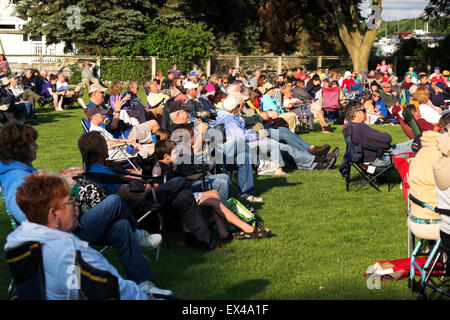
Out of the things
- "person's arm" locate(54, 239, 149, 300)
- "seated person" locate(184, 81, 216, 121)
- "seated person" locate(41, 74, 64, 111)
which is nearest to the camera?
"person's arm" locate(54, 239, 149, 300)

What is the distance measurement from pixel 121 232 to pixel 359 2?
146 ft

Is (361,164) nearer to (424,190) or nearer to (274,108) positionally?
(424,190)

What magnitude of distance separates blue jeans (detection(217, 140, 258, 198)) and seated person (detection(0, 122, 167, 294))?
3.48m

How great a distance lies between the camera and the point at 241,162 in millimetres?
8828

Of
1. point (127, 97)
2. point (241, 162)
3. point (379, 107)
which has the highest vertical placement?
point (127, 97)

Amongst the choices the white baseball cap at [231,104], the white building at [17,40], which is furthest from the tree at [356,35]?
the white baseball cap at [231,104]

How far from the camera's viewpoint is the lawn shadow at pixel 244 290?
16.9 feet

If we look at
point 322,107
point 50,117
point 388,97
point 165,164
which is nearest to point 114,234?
point 165,164

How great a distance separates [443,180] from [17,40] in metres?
55.5

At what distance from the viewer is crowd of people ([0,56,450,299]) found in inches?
129

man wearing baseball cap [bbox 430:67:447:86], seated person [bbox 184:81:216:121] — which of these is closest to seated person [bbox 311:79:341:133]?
seated person [bbox 184:81:216:121]

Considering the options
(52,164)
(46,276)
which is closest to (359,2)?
(52,164)

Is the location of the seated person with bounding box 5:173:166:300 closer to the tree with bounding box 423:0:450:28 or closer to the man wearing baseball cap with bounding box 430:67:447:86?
the man wearing baseball cap with bounding box 430:67:447:86
